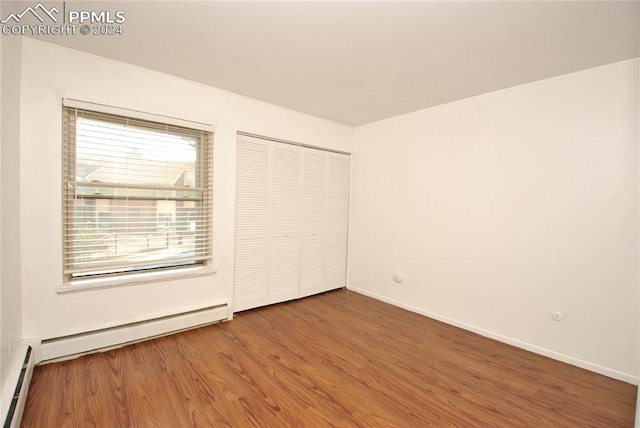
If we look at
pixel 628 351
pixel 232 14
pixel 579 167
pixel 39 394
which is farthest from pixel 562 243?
pixel 39 394

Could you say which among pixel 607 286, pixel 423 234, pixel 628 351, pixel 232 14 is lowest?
pixel 628 351

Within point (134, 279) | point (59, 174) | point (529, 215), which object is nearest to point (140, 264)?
point (134, 279)

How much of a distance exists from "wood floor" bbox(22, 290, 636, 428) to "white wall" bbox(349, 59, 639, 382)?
0.38m

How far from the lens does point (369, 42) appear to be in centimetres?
208

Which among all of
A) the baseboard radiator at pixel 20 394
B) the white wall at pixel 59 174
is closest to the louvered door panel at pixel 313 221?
the white wall at pixel 59 174

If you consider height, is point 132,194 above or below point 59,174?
below

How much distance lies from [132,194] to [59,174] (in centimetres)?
52

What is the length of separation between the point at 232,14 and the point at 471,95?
2.51m

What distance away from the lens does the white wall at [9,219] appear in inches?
67.2

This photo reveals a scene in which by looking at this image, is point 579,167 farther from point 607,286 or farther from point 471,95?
point 471,95

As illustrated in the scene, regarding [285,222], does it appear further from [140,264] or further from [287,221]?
[140,264]

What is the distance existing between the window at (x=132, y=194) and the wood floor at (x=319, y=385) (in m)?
0.82

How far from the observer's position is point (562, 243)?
250 cm

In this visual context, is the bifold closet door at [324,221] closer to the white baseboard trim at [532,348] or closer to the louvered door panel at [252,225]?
the louvered door panel at [252,225]
